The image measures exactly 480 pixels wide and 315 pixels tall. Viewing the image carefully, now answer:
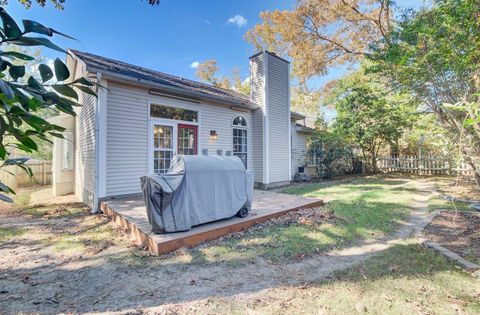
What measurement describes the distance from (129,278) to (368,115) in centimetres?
1314

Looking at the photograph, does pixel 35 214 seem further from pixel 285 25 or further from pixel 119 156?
pixel 285 25

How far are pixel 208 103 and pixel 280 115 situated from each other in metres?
3.26

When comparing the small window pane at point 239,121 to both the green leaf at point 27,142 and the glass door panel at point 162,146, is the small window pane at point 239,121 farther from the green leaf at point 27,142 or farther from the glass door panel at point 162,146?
the green leaf at point 27,142

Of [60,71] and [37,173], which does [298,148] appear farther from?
[37,173]

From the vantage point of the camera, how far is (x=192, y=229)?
4039 millimetres

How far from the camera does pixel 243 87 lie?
71.8ft

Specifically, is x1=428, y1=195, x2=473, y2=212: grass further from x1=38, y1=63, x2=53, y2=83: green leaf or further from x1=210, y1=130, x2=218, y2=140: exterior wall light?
x1=38, y1=63, x2=53, y2=83: green leaf

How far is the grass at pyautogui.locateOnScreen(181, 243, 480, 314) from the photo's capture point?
2330 millimetres

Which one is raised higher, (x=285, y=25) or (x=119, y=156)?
(x=285, y=25)

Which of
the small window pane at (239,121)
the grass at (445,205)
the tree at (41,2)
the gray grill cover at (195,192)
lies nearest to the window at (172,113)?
the small window pane at (239,121)

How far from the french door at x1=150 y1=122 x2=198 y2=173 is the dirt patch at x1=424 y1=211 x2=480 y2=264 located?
20.6ft

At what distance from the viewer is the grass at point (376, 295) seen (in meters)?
2.33

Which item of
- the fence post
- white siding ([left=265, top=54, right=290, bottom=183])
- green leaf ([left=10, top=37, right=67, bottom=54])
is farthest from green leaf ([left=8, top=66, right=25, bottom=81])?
the fence post

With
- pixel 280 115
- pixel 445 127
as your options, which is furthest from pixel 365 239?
pixel 280 115
